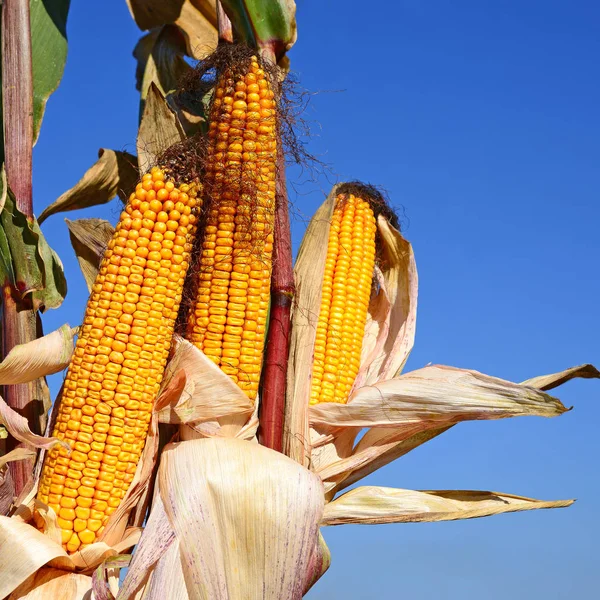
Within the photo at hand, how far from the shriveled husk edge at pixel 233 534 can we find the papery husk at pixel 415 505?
14.1 inches

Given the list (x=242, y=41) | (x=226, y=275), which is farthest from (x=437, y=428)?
(x=242, y=41)

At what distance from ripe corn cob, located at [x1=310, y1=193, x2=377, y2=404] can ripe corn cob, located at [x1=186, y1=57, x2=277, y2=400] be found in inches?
Result: 13.5

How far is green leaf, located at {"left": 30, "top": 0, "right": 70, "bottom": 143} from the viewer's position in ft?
11.8

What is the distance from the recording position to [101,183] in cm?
372

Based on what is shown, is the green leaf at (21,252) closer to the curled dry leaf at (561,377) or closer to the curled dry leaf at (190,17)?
the curled dry leaf at (190,17)

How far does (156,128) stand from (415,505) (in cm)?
194

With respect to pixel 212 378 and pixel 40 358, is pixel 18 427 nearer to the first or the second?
pixel 40 358

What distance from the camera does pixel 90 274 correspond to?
3.34 meters

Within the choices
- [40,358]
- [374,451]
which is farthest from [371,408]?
[40,358]

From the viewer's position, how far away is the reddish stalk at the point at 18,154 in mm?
2990

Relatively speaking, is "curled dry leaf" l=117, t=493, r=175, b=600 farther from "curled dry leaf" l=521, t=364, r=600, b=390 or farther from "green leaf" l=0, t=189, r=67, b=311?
"curled dry leaf" l=521, t=364, r=600, b=390

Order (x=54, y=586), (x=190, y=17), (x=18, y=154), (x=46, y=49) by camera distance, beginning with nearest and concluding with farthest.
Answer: (x=54, y=586) → (x=18, y=154) → (x=46, y=49) → (x=190, y=17)

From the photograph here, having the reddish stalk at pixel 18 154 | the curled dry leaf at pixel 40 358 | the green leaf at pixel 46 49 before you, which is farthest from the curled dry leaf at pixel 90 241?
the curled dry leaf at pixel 40 358

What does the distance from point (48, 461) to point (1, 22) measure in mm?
1980
